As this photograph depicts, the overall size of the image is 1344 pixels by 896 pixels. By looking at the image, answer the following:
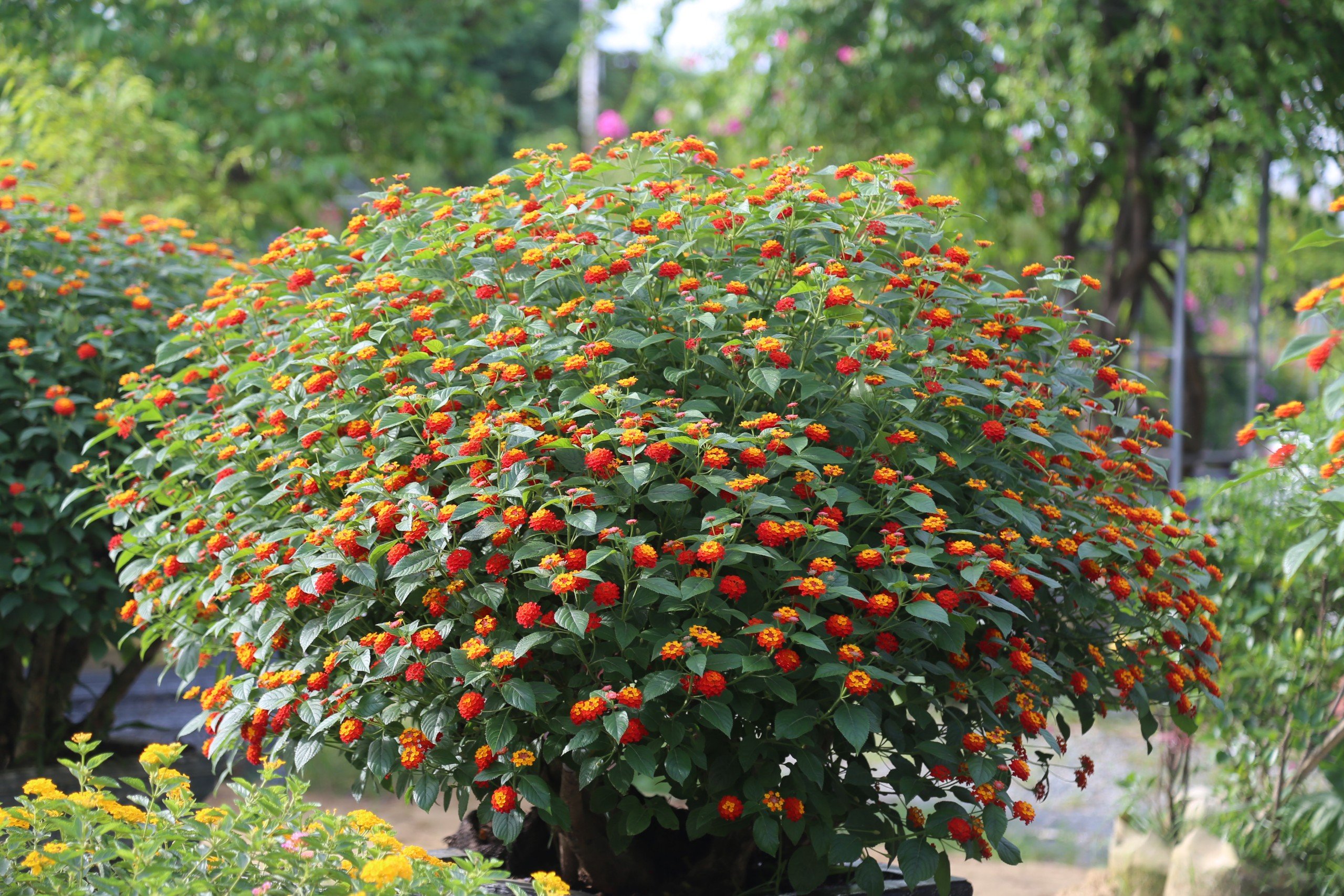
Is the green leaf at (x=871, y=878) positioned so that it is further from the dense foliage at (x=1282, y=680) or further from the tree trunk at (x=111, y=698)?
the tree trunk at (x=111, y=698)

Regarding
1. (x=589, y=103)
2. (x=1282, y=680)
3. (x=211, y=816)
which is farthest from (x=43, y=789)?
(x=589, y=103)

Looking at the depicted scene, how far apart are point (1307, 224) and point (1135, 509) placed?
5547 millimetres

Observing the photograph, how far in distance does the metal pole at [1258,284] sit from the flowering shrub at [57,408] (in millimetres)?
6071

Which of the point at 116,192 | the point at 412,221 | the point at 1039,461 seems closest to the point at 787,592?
the point at 1039,461

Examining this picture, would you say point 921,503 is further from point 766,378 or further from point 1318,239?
point 1318,239

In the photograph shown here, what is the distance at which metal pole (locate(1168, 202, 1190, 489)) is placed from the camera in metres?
7.05

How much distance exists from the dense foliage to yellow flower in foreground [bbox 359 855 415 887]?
227cm

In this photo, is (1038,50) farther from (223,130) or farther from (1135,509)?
(223,130)

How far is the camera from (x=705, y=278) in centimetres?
222

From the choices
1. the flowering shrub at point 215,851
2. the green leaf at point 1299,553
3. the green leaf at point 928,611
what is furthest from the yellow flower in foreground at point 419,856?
the green leaf at point 1299,553

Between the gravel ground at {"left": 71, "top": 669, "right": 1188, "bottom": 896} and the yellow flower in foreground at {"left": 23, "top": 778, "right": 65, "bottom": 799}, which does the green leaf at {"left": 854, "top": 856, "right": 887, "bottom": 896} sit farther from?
the gravel ground at {"left": 71, "top": 669, "right": 1188, "bottom": 896}

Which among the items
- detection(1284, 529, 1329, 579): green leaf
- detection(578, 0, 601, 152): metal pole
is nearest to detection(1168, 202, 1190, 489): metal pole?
detection(1284, 529, 1329, 579): green leaf

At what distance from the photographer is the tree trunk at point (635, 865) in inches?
90.9

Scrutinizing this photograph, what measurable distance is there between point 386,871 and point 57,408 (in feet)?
6.73
